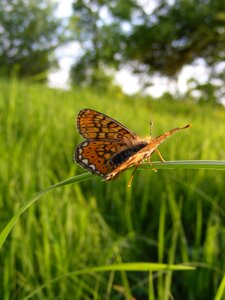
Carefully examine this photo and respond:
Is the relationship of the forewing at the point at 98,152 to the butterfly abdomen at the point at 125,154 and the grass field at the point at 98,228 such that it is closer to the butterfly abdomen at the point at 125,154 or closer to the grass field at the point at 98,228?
A: the butterfly abdomen at the point at 125,154

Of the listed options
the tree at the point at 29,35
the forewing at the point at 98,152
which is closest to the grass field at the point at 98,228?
the forewing at the point at 98,152

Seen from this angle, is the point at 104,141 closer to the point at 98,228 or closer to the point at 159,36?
the point at 98,228

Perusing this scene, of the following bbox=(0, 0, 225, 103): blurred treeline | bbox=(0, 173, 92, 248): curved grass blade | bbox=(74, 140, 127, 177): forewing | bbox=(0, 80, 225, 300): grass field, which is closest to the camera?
bbox=(0, 173, 92, 248): curved grass blade

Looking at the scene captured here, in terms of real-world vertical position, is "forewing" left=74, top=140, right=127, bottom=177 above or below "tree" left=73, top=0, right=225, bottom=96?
below

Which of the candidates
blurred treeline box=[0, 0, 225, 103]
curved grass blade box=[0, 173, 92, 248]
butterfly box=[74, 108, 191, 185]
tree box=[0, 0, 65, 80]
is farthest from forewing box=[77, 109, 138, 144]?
tree box=[0, 0, 65, 80]

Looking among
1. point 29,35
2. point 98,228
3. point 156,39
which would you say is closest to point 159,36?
point 156,39

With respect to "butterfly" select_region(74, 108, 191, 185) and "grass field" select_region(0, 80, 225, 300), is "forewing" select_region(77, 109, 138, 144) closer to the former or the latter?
"butterfly" select_region(74, 108, 191, 185)
